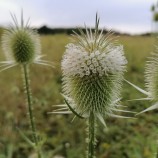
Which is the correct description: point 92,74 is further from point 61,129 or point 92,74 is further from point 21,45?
point 61,129

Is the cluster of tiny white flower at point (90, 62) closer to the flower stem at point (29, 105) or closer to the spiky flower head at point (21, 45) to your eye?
the flower stem at point (29, 105)

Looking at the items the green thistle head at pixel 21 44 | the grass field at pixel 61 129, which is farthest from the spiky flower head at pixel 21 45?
the grass field at pixel 61 129

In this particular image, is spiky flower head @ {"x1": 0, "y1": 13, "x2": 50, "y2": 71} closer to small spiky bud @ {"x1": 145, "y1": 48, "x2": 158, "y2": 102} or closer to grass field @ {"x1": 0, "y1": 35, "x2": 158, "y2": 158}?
grass field @ {"x1": 0, "y1": 35, "x2": 158, "y2": 158}

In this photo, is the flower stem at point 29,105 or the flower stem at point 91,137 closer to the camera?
the flower stem at point 91,137

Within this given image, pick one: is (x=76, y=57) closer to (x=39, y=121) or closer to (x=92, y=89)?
(x=92, y=89)

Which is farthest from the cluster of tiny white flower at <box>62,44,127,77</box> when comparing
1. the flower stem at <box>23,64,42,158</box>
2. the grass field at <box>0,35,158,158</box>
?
the grass field at <box>0,35,158,158</box>

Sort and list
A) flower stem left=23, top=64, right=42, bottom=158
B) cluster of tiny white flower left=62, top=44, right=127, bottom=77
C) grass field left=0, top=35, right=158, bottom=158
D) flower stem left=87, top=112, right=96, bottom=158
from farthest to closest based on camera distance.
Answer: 1. grass field left=0, top=35, right=158, bottom=158
2. flower stem left=23, top=64, right=42, bottom=158
3. cluster of tiny white flower left=62, top=44, right=127, bottom=77
4. flower stem left=87, top=112, right=96, bottom=158
